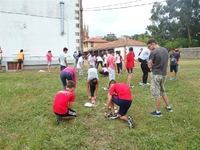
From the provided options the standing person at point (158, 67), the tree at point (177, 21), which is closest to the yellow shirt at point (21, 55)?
the standing person at point (158, 67)

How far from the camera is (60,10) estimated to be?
14547mm

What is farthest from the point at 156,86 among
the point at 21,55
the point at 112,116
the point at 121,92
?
the point at 21,55

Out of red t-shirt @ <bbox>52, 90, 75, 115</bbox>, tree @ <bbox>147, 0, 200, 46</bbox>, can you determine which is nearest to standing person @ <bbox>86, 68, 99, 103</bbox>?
red t-shirt @ <bbox>52, 90, 75, 115</bbox>

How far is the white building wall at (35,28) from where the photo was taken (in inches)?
501

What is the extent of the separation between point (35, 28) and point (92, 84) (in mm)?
10271

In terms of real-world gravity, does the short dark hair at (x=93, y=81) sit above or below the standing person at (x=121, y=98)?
above

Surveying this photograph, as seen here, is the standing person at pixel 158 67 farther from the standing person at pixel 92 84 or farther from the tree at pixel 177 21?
the tree at pixel 177 21

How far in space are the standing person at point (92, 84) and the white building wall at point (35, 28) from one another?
9.35 metres

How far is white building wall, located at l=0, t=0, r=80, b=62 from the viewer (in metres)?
12.7

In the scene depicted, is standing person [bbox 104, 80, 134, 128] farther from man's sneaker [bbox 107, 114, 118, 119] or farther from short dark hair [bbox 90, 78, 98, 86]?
short dark hair [bbox 90, 78, 98, 86]

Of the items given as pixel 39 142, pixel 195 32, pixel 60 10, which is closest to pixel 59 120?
pixel 39 142

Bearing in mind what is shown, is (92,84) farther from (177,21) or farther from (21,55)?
(177,21)

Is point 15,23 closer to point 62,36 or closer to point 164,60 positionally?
point 62,36

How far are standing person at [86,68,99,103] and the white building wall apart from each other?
935 centimetres
